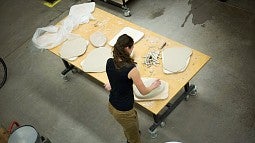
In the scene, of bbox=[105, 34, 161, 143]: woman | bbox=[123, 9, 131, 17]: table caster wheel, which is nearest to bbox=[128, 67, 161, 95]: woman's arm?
bbox=[105, 34, 161, 143]: woman

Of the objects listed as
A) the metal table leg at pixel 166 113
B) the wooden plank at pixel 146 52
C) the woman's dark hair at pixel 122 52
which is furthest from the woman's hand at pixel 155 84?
the metal table leg at pixel 166 113

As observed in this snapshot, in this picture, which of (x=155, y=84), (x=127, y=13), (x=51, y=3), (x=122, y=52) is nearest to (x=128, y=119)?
(x=155, y=84)

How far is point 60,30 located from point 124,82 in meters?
1.88

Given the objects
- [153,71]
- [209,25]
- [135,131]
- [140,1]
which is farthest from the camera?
[140,1]

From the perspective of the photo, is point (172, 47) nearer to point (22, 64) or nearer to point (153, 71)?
point (153, 71)

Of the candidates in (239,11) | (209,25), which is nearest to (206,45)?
(209,25)

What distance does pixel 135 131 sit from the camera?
3.73 m

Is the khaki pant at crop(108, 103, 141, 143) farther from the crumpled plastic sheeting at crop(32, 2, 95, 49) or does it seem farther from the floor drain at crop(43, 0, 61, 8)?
the floor drain at crop(43, 0, 61, 8)

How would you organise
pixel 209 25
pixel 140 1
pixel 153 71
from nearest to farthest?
pixel 153 71, pixel 209 25, pixel 140 1

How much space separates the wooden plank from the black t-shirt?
0.35m

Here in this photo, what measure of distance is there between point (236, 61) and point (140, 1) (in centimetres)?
203

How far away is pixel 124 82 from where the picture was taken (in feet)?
10.6

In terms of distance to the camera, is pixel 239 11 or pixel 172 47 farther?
pixel 239 11

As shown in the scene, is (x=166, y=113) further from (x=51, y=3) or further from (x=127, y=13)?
(x=51, y=3)
